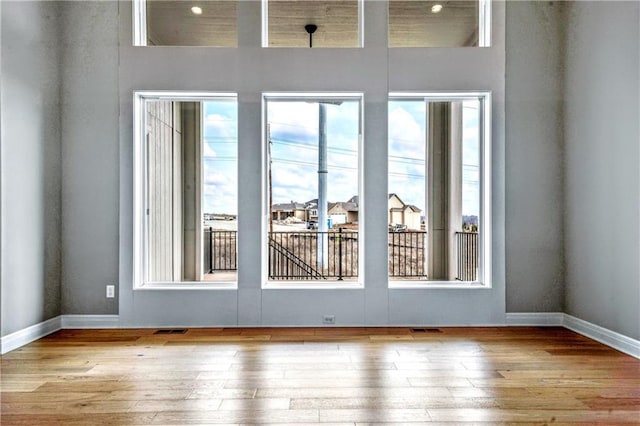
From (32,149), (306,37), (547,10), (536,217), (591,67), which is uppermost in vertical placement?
(547,10)

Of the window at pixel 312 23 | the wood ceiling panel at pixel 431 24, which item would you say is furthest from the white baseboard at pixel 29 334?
the wood ceiling panel at pixel 431 24

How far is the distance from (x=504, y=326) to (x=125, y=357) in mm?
3545

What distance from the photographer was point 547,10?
4.22 metres

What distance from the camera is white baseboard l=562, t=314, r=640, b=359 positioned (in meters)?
3.29

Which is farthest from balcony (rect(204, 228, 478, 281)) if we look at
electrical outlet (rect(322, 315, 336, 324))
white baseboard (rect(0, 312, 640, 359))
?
white baseboard (rect(0, 312, 640, 359))

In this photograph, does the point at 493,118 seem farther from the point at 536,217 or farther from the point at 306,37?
the point at 306,37

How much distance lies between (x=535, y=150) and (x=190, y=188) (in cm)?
363

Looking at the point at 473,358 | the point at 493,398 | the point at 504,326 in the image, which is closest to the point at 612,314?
the point at 504,326

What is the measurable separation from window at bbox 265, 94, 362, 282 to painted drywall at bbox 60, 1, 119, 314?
1.59 m

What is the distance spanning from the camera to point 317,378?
2.82 m

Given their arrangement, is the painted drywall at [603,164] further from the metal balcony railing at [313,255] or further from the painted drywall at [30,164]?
the painted drywall at [30,164]

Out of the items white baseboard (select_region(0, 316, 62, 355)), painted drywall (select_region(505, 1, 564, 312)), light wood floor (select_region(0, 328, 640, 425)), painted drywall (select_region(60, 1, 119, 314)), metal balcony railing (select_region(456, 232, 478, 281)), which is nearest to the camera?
light wood floor (select_region(0, 328, 640, 425))

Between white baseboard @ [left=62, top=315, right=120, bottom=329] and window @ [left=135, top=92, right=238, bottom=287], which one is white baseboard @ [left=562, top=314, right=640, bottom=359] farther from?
white baseboard @ [left=62, top=315, right=120, bottom=329]

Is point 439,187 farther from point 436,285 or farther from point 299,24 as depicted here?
point 299,24
